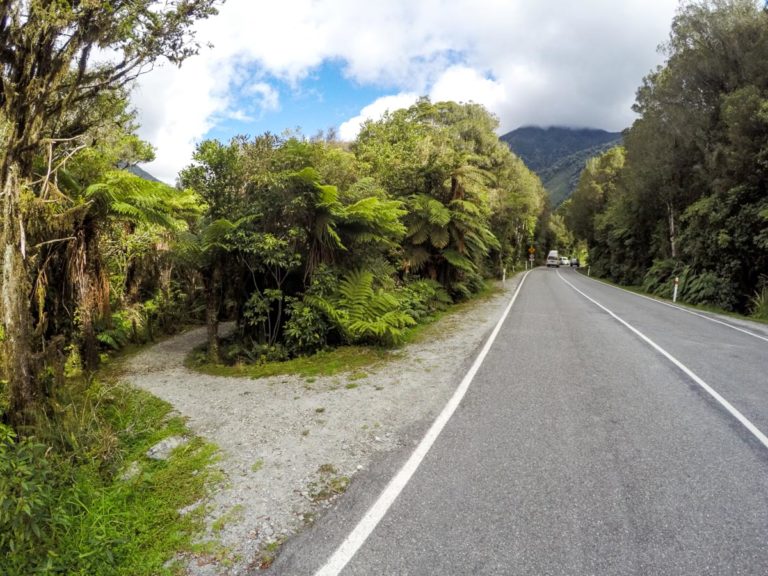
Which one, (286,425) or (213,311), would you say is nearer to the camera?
(286,425)

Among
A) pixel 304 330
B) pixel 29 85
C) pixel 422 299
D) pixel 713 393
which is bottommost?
pixel 713 393

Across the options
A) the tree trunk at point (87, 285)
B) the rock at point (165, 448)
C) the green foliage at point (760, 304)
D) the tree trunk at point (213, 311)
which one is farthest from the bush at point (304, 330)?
the green foliage at point (760, 304)

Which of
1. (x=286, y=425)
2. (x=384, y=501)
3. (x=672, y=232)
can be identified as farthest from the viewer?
(x=672, y=232)

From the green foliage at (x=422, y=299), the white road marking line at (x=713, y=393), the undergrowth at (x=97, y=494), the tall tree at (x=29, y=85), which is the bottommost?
the undergrowth at (x=97, y=494)

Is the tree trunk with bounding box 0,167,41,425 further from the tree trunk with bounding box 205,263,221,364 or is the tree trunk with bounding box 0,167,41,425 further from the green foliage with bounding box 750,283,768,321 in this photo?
the green foliage with bounding box 750,283,768,321

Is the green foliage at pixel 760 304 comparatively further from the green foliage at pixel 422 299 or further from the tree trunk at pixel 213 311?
the tree trunk at pixel 213 311

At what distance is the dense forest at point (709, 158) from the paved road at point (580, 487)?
1280cm

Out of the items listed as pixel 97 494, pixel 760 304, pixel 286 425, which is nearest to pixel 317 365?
pixel 286 425

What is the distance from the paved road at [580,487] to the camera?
2658mm

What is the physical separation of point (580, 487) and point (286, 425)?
287 cm

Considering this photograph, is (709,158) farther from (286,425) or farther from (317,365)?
(286,425)

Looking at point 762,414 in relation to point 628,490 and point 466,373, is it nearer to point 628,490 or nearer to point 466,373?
point 628,490

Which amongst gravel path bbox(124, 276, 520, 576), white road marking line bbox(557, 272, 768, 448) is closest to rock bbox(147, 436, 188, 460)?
gravel path bbox(124, 276, 520, 576)

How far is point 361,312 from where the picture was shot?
8.00 m
